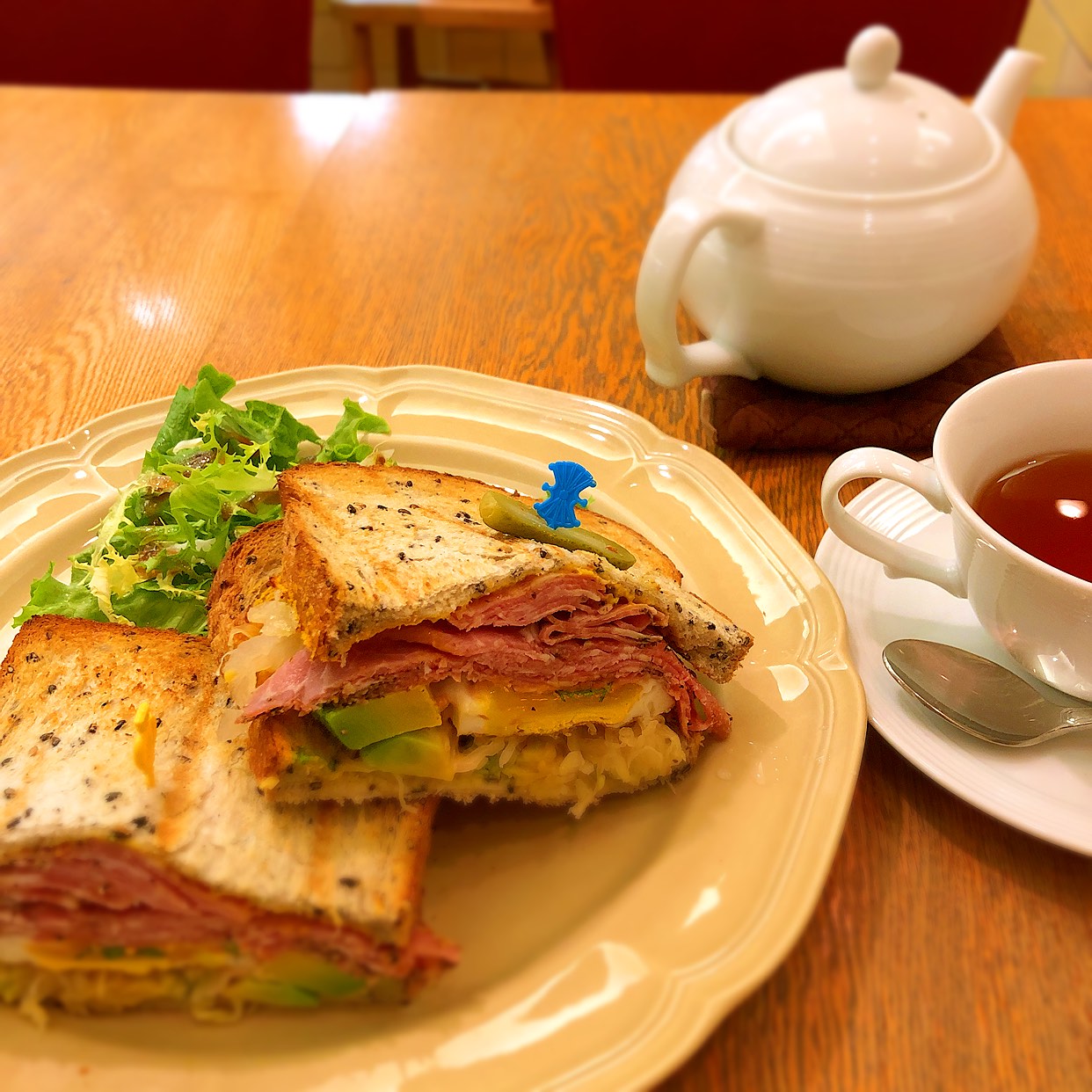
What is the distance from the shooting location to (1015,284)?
1.80 metres

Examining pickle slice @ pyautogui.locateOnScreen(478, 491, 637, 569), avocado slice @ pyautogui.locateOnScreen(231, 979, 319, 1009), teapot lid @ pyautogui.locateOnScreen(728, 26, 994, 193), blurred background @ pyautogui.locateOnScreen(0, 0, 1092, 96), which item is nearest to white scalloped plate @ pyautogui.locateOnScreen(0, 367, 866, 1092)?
avocado slice @ pyautogui.locateOnScreen(231, 979, 319, 1009)

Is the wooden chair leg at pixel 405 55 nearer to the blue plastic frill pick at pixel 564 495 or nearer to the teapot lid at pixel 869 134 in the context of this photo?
the teapot lid at pixel 869 134

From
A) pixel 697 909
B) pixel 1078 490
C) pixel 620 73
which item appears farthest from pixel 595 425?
pixel 620 73

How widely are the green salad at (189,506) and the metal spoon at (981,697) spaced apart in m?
1.05

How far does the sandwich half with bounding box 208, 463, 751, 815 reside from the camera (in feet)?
4.04

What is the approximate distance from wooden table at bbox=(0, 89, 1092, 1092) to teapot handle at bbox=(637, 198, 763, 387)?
8.3 inches

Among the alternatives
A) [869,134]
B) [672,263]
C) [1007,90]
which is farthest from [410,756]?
[1007,90]

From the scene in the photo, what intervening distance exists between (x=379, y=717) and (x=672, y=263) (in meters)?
0.95

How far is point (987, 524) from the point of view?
4.16 feet

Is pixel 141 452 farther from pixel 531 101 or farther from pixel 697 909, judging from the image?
pixel 531 101

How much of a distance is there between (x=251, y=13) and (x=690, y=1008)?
4423mm

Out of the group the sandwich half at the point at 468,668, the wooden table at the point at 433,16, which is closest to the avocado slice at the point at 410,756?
the sandwich half at the point at 468,668

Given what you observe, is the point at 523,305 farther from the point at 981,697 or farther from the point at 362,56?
the point at 362,56

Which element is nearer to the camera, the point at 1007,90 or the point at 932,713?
the point at 932,713
